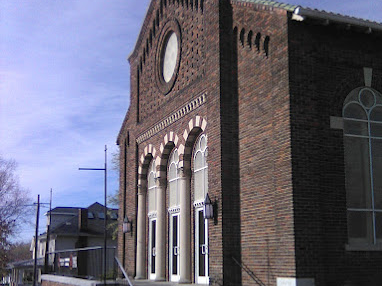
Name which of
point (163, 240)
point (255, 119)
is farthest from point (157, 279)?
point (255, 119)

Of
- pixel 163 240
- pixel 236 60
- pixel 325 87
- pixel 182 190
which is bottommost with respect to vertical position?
pixel 163 240

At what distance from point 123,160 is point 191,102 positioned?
23.6 feet

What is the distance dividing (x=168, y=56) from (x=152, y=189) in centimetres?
524

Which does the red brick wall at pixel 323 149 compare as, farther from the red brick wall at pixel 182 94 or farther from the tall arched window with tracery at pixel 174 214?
the tall arched window with tracery at pixel 174 214

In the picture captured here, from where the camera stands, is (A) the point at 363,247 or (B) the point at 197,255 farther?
(B) the point at 197,255

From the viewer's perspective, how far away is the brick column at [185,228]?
17.9 metres

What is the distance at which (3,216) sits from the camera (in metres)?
53.0

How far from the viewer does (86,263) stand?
57.9 ft

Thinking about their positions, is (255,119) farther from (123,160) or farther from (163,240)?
(123,160)

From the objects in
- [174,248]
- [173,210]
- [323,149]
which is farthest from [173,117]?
[323,149]

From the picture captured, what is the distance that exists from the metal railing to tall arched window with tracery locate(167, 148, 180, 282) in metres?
2.30

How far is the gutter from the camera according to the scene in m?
13.5

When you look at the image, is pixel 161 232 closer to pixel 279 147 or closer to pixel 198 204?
pixel 198 204

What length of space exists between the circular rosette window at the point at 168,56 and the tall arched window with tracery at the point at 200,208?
316 centimetres
